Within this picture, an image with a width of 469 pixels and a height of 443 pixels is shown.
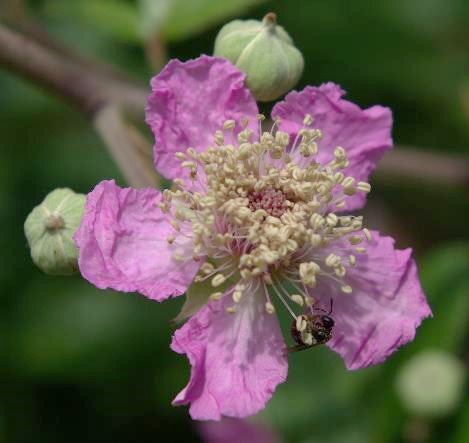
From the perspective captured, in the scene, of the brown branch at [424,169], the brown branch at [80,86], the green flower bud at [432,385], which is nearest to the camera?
the brown branch at [80,86]

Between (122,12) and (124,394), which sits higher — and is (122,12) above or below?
above

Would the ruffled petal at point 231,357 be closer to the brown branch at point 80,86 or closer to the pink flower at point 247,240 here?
the pink flower at point 247,240

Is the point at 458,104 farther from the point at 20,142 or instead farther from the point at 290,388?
the point at 20,142

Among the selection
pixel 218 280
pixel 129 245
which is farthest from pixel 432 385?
pixel 129 245

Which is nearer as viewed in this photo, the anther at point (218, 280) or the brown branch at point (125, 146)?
the anther at point (218, 280)

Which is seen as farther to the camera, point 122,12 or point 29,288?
point 29,288

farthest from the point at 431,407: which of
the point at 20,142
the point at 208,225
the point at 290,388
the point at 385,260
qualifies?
the point at 20,142

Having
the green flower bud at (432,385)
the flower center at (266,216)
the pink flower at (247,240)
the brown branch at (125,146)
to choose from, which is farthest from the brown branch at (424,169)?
the brown branch at (125,146)
